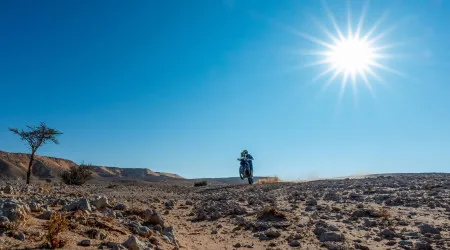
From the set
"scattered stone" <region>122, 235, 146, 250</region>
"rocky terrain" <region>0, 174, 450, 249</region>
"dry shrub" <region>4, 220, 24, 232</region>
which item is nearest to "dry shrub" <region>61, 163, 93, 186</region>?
"rocky terrain" <region>0, 174, 450, 249</region>

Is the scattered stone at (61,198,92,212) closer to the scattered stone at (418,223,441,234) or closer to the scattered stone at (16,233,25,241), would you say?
the scattered stone at (16,233,25,241)

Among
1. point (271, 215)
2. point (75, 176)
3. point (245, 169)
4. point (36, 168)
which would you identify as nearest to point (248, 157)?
point (245, 169)

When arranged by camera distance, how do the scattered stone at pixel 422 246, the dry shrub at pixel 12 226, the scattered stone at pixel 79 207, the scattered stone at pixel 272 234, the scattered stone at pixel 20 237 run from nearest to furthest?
the scattered stone at pixel 20 237 < the dry shrub at pixel 12 226 < the scattered stone at pixel 422 246 < the scattered stone at pixel 79 207 < the scattered stone at pixel 272 234

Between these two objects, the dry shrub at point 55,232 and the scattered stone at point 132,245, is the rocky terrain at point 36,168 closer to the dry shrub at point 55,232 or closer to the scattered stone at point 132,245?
the dry shrub at point 55,232

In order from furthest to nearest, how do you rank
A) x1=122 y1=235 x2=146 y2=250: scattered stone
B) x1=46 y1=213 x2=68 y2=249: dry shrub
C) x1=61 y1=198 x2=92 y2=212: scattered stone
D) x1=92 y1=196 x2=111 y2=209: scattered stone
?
x1=92 y1=196 x2=111 y2=209: scattered stone < x1=61 y1=198 x2=92 y2=212: scattered stone < x1=122 y1=235 x2=146 y2=250: scattered stone < x1=46 y1=213 x2=68 y2=249: dry shrub

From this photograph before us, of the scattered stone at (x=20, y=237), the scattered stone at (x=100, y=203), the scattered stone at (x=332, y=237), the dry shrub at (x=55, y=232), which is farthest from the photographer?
the scattered stone at (x=100, y=203)

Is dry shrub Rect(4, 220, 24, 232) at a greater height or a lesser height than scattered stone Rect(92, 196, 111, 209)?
lesser

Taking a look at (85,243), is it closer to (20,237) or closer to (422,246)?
(20,237)

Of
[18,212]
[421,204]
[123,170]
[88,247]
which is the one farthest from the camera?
[123,170]

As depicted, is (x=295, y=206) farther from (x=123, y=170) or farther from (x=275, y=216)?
(x=123, y=170)

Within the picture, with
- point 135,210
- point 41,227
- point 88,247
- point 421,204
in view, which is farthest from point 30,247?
point 421,204

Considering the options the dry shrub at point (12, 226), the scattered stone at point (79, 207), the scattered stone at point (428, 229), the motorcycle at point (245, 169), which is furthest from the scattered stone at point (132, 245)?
the motorcycle at point (245, 169)

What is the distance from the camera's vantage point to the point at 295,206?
10.2m

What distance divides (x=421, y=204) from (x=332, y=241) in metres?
4.54
